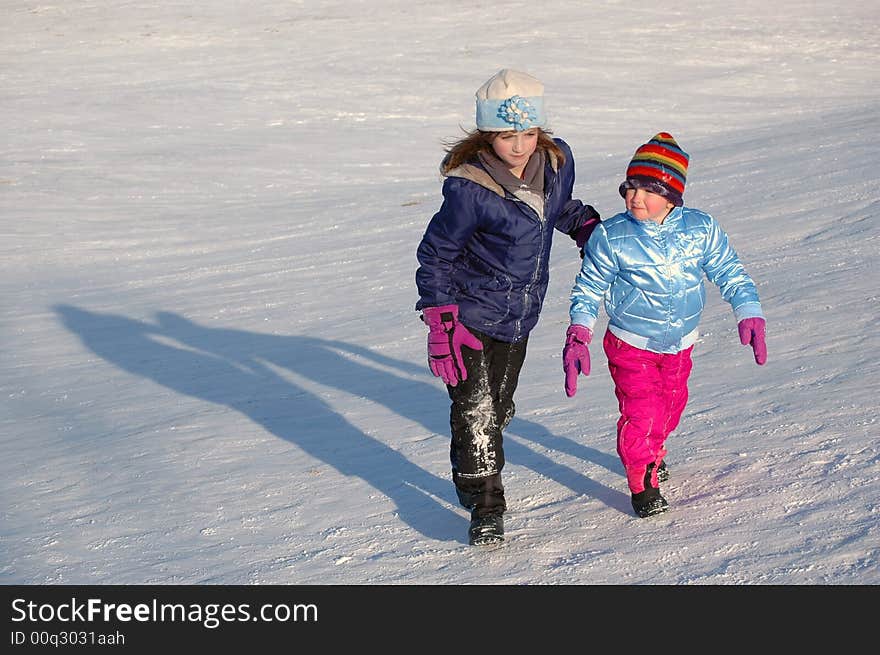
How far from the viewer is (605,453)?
16.6 feet

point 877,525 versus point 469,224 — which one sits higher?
point 469,224

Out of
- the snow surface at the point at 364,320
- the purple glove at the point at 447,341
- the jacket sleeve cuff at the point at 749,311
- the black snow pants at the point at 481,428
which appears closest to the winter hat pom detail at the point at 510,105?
the purple glove at the point at 447,341

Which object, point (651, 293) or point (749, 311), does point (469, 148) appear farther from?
point (749, 311)

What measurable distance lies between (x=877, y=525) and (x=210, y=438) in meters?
3.25

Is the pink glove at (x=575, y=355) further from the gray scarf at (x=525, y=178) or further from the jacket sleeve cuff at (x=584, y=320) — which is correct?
the gray scarf at (x=525, y=178)

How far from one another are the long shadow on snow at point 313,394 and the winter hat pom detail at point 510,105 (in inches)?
56.2

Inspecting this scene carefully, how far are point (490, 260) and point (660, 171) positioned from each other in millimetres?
625

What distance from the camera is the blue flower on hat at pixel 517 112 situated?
3.93 meters

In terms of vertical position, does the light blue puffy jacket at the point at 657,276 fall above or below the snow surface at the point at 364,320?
above

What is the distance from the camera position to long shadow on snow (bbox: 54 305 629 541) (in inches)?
192

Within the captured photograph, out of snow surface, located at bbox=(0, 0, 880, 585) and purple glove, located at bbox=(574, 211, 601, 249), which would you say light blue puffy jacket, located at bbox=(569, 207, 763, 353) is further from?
snow surface, located at bbox=(0, 0, 880, 585)

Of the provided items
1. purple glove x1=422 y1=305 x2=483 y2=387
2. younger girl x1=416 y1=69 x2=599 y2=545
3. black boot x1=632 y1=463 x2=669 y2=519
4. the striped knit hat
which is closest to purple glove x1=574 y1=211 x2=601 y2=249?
younger girl x1=416 y1=69 x2=599 y2=545

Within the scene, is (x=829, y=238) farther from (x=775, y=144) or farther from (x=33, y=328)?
(x=33, y=328)
